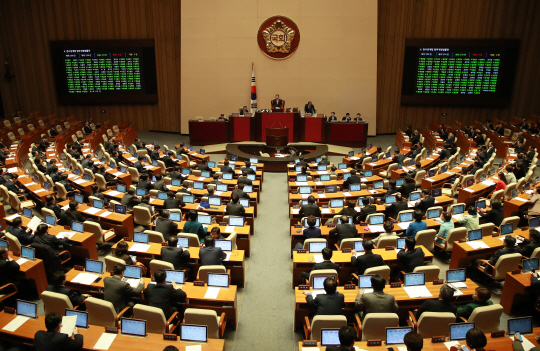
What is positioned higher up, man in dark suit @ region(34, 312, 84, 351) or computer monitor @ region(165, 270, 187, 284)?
man in dark suit @ region(34, 312, 84, 351)

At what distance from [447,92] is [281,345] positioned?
1715 centimetres

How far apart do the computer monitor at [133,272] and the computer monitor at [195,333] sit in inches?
63.1

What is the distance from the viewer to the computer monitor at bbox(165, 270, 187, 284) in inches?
230

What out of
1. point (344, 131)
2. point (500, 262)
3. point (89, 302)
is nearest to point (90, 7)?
point (344, 131)

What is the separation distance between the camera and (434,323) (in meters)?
4.75

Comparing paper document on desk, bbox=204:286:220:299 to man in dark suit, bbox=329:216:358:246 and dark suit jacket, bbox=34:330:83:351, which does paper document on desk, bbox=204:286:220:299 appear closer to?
dark suit jacket, bbox=34:330:83:351

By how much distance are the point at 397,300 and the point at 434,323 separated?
2.35 ft

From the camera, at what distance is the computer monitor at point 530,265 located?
6070mm

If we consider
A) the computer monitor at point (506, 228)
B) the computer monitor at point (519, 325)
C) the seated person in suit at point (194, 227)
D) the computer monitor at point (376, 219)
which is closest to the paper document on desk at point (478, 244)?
the computer monitor at point (506, 228)

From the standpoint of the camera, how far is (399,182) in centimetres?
1087

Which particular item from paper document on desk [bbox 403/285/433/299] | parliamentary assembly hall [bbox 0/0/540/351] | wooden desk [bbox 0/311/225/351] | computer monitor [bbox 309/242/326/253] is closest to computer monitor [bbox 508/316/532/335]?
parliamentary assembly hall [bbox 0/0/540/351]

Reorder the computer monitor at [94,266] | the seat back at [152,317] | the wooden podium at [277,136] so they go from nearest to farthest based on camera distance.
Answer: the seat back at [152,317] < the computer monitor at [94,266] < the wooden podium at [277,136]

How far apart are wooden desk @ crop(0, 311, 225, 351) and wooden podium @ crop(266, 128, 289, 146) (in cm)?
1231

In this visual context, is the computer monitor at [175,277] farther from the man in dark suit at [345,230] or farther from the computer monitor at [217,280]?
the man in dark suit at [345,230]
